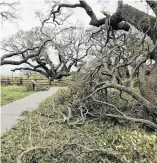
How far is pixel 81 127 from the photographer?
955 centimetres

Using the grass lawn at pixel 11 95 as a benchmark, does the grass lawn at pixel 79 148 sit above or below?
above

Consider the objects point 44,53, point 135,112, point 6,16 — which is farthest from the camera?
point 44,53

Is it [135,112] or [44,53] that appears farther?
[44,53]

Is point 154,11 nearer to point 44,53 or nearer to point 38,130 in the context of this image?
point 38,130

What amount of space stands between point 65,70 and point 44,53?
124 inches

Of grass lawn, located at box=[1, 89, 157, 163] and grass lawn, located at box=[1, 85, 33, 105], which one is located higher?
grass lawn, located at box=[1, 89, 157, 163]

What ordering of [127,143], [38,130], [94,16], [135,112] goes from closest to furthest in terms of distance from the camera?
[127,143] < [38,130] < [135,112] < [94,16]

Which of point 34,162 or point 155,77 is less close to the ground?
point 155,77

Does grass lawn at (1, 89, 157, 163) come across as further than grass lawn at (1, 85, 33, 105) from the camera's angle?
No

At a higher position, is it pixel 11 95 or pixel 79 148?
pixel 79 148

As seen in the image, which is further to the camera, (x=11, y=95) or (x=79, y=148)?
(x=11, y=95)

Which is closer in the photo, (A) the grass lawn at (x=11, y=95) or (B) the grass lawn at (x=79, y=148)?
(B) the grass lawn at (x=79, y=148)

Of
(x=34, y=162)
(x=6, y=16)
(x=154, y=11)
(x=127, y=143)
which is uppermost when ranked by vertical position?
(x=6, y=16)

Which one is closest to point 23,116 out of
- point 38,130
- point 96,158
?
point 38,130
